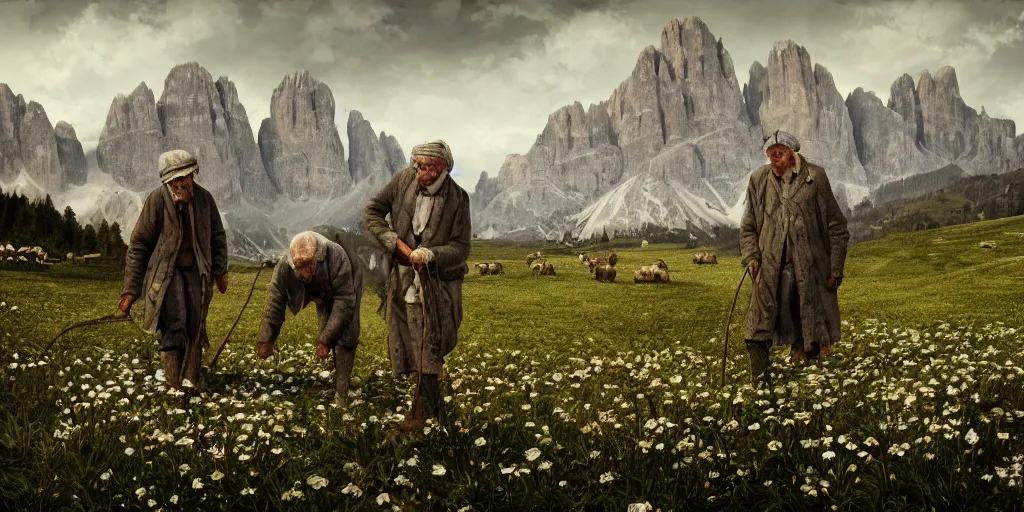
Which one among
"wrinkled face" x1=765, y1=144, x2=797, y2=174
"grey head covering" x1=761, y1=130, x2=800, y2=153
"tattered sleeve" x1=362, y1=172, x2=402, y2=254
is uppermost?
"grey head covering" x1=761, y1=130, x2=800, y2=153

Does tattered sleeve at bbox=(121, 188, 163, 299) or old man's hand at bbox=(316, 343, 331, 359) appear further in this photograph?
tattered sleeve at bbox=(121, 188, 163, 299)

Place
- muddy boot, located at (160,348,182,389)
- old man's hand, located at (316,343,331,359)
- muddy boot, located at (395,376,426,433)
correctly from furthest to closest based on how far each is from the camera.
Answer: muddy boot, located at (160,348,182,389), old man's hand, located at (316,343,331,359), muddy boot, located at (395,376,426,433)

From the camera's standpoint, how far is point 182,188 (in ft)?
31.8

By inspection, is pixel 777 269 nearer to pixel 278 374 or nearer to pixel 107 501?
pixel 278 374

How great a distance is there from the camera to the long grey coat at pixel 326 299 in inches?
360

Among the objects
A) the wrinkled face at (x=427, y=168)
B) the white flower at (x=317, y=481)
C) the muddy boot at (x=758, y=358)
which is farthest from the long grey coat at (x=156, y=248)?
the muddy boot at (x=758, y=358)

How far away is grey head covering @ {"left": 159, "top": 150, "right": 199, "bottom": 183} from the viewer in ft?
31.1

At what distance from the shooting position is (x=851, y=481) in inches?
233

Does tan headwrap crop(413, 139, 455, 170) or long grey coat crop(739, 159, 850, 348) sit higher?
tan headwrap crop(413, 139, 455, 170)

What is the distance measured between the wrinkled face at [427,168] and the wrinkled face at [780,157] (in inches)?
193

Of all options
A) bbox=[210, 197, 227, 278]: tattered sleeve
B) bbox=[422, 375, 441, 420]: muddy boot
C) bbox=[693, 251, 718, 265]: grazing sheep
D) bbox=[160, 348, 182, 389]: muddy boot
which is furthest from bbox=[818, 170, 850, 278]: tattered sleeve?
bbox=[693, 251, 718, 265]: grazing sheep

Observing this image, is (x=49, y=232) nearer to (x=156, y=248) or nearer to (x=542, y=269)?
(x=542, y=269)

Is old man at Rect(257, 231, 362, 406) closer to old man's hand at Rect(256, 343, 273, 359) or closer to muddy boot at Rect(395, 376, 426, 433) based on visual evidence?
old man's hand at Rect(256, 343, 273, 359)

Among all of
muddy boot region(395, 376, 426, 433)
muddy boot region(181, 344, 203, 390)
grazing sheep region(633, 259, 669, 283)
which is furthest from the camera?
grazing sheep region(633, 259, 669, 283)
